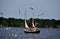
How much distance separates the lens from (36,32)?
474 feet

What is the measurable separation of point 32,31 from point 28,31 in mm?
1894

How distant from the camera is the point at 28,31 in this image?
144000mm

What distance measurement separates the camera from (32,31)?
145 metres

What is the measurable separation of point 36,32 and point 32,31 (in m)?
1.75

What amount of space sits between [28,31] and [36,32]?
3445 millimetres
